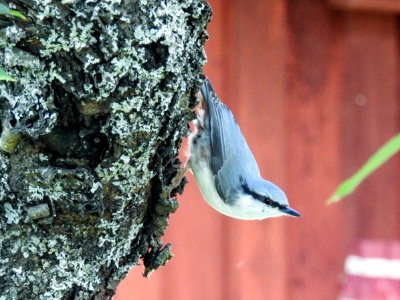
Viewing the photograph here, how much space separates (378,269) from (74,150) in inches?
43.5

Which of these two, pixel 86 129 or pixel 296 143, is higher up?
pixel 86 129

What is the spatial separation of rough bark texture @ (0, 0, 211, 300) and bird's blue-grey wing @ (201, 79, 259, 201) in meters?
0.69

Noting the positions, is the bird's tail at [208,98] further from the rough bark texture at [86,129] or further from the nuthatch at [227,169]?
the rough bark texture at [86,129]

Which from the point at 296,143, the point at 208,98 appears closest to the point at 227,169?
the point at 208,98

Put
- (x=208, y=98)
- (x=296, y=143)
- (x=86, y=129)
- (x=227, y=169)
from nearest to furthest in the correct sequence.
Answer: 1. (x=86, y=129)
2. (x=208, y=98)
3. (x=227, y=169)
4. (x=296, y=143)

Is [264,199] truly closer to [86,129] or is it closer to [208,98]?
[208,98]

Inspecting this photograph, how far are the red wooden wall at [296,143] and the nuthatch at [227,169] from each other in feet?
2.19

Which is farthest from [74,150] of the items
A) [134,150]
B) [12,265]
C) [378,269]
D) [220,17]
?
[220,17]

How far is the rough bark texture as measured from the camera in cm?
118

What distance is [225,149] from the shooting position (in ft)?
6.80

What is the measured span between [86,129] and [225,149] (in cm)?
87

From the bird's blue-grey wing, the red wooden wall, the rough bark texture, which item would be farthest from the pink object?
the rough bark texture

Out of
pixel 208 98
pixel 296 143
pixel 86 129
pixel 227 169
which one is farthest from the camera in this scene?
pixel 296 143

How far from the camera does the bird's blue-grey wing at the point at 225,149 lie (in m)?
2.05
